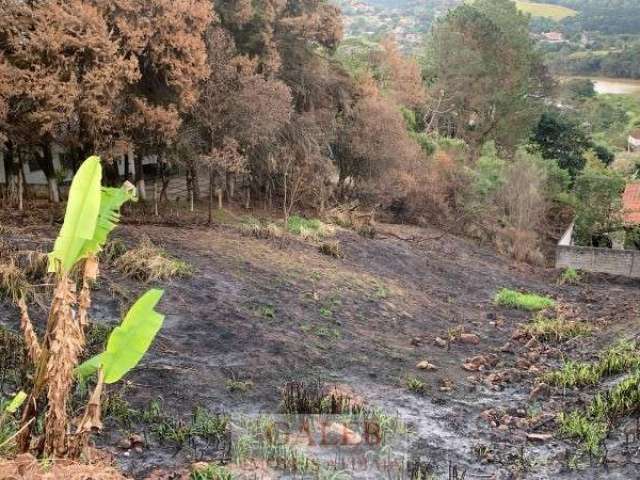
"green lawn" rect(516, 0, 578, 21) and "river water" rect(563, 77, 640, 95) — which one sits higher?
"green lawn" rect(516, 0, 578, 21)

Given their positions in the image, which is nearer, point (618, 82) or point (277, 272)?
point (277, 272)

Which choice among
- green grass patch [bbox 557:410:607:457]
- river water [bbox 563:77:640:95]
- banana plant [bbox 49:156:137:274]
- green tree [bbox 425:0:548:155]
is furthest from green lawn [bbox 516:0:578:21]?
banana plant [bbox 49:156:137:274]

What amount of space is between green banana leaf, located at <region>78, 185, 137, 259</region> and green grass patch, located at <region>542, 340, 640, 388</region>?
266 inches

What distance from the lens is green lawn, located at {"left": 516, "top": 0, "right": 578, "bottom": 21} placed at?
12088 centimetres

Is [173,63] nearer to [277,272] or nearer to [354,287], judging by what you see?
[277,272]

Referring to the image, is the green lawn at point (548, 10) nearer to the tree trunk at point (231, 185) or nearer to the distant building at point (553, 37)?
the distant building at point (553, 37)

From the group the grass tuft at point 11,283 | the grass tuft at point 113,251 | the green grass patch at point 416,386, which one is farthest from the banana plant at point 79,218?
the grass tuft at point 113,251

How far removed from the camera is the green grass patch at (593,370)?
9203 mm

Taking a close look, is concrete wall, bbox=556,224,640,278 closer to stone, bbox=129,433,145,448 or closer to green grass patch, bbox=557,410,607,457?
green grass patch, bbox=557,410,607,457

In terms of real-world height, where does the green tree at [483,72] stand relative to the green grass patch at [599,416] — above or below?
above

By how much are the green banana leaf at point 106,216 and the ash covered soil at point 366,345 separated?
211 cm

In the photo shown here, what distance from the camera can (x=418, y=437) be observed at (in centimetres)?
726

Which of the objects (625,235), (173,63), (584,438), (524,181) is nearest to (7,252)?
(173,63)

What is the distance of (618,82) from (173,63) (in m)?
83.2
